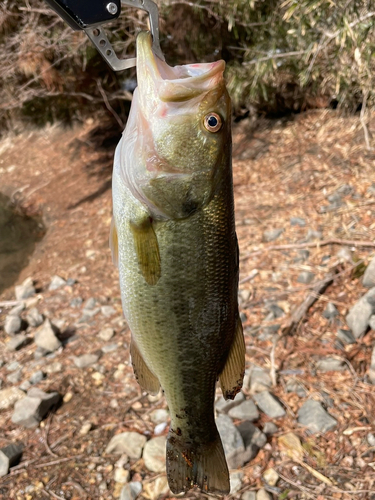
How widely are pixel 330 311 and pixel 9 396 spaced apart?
117 inches

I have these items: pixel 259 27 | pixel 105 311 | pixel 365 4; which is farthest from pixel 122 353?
pixel 259 27

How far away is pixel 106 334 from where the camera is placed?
5.05 m

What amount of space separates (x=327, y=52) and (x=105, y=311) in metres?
4.43

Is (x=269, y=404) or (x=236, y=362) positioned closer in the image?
(x=236, y=362)

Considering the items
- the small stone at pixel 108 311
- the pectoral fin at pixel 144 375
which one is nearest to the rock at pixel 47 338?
the small stone at pixel 108 311

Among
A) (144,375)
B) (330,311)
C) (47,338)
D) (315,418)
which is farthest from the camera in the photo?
(47,338)

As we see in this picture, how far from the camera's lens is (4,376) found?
4891 mm

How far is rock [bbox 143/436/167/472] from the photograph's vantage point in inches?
136

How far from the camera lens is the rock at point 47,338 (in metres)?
5.00

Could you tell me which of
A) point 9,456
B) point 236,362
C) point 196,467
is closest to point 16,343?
point 9,456

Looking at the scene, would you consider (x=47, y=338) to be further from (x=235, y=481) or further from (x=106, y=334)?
(x=235, y=481)

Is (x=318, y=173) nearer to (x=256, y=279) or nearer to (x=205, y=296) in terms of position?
(x=256, y=279)

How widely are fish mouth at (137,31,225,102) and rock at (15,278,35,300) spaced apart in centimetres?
516

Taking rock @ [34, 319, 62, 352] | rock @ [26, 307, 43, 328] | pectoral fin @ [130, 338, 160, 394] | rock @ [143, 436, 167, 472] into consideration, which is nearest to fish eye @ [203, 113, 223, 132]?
pectoral fin @ [130, 338, 160, 394]
